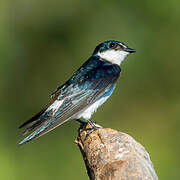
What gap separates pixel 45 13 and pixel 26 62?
0.81 m

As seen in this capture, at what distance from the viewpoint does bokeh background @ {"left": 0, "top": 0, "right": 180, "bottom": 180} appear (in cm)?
561

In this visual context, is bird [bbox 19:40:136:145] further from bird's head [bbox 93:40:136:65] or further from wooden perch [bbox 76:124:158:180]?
wooden perch [bbox 76:124:158:180]

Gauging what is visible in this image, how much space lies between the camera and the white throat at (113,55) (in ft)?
16.6

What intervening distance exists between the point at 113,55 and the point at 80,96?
3.14ft

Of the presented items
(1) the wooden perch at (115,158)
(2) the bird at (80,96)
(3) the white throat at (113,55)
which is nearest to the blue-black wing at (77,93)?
(2) the bird at (80,96)

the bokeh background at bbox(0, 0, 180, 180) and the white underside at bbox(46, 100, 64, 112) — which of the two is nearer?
the white underside at bbox(46, 100, 64, 112)

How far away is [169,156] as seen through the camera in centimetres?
552

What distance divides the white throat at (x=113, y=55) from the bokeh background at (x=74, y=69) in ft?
3.15

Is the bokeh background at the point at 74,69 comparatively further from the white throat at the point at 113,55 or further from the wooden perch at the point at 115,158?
the wooden perch at the point at 115,158

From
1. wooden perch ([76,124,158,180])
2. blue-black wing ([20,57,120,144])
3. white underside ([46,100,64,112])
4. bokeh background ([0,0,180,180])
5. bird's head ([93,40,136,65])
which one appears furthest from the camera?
bokeh background ([0,0,180,180])

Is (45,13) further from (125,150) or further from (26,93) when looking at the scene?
(125,150)

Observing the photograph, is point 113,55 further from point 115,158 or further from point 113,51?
point 115,158

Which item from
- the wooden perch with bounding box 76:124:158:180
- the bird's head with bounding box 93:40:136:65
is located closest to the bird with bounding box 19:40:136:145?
the bird's head with bounding box 93:40:136:65

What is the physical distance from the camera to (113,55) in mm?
5086
